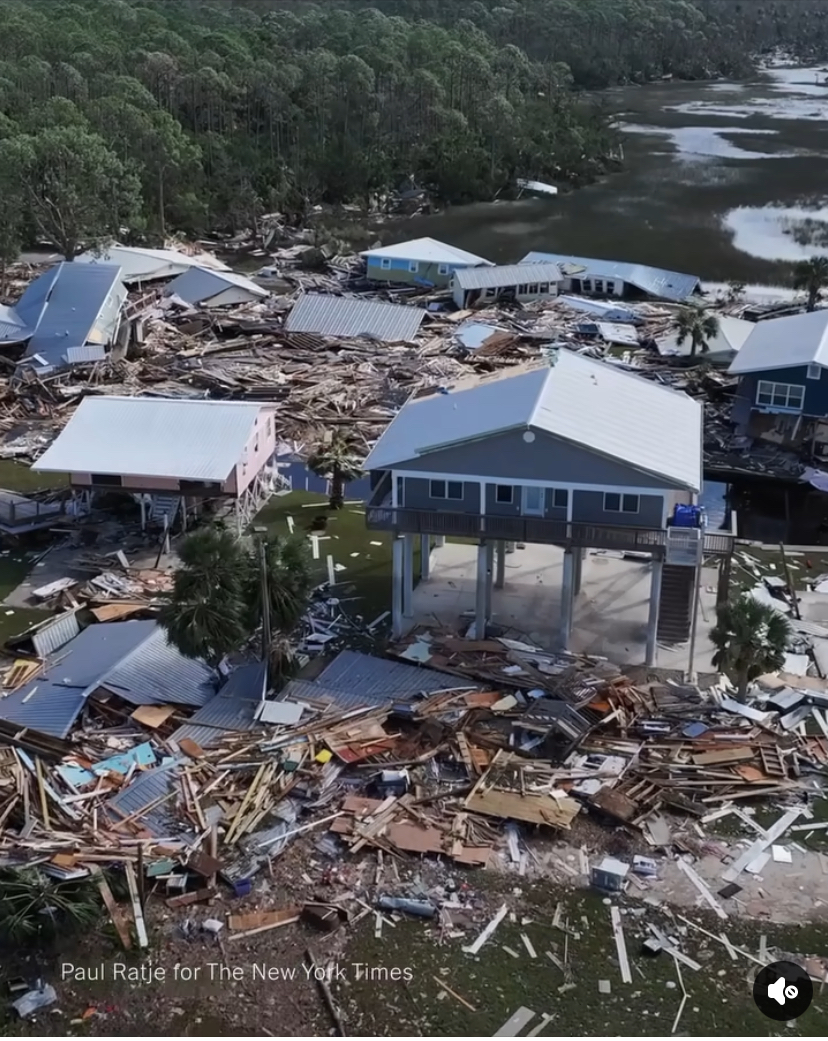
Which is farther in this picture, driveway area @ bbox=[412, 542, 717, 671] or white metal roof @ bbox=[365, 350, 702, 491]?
driveway area @ bbox=[412, 542, 717, 671]

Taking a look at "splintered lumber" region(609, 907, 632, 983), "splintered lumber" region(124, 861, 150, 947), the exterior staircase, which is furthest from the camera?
the exterior staircase

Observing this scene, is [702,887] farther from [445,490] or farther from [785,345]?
[785,345]

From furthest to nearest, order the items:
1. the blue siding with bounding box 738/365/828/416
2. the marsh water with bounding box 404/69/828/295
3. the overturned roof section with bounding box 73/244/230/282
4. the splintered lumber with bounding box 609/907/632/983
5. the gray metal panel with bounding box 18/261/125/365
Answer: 1. the marsh water with bounding box 404/69/828/295
2. the overturned roof section with bounding box 73/244/230/282
3. the gray metal panel with bounding box 18/261/125/365
4. the blue siding with bounding box 738/365/828/416
5. the splintered lumber with bounding box 609/907/632/983

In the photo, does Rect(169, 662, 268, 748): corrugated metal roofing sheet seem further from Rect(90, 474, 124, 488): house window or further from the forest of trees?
the forest of trees

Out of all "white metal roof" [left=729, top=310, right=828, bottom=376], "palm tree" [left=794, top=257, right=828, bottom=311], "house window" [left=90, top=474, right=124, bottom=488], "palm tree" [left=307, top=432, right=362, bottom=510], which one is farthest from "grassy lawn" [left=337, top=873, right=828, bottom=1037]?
"palm tree" [left=794, top=257, right=828, bottom=311]

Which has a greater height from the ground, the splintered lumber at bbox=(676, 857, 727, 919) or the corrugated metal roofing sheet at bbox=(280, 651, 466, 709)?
the corrugated metal roofing sheet at bbox=(280, 651, 466, 709)

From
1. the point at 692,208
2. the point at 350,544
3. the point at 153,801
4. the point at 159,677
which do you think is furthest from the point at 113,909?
the point at 692,208
